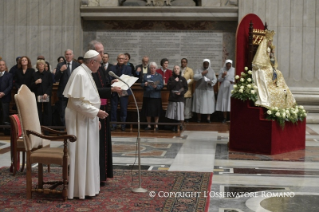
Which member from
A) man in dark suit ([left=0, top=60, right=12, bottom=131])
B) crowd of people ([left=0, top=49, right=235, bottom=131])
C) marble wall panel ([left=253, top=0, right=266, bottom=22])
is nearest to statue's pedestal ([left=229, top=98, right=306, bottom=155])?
crowd of people ([left=0, top=49, right=235, bottom=131])

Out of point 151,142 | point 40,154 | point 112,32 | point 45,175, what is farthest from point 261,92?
point 112,32

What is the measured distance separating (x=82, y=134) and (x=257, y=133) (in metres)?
4.32

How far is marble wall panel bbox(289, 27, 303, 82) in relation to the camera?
1510cm

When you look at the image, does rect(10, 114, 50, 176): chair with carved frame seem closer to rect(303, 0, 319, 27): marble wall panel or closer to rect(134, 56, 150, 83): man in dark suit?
rect(134, 56, 150, 83): man in dark suit

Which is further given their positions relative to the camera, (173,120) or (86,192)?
(173,120)

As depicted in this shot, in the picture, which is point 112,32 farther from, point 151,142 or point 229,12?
point 151,142

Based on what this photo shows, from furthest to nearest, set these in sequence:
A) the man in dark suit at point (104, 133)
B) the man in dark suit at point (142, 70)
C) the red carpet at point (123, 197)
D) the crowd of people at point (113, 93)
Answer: the man in dark suit at point (142, 70)
the crowd of people at point (113, 93)
the man in dark suit at point (104, 133)
the red carpet at point (123, 197)

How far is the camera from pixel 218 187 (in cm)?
642

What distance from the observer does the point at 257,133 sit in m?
9.25

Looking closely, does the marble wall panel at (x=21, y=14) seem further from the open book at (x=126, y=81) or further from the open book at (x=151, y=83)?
the open book at (x=126, y=81)

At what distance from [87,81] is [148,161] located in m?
2.82

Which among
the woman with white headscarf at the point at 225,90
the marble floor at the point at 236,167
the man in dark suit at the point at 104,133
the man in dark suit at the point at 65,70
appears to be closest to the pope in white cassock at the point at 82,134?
the man in dark suit at the point at 104,133

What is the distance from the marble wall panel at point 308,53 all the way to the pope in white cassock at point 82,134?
1050cm

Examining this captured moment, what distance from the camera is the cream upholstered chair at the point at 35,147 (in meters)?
5.68
